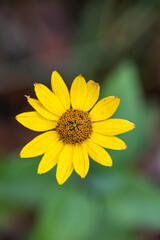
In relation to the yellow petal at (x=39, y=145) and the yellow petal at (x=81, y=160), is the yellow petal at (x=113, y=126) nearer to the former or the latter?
the yellow petal at (x=81, y=160)

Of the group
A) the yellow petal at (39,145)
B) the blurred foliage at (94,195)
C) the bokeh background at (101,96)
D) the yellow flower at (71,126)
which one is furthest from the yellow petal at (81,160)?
the blurred foliage at (94,195)

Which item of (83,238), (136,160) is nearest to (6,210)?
(83,238)

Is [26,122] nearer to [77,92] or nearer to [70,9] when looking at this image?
[77,92]

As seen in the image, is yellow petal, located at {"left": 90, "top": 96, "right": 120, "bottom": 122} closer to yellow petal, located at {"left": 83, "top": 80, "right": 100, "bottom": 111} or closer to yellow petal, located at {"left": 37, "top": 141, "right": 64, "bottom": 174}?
yellow petal, located at {"left": 83, "top": 80, "right": 100, "bottom": 111}

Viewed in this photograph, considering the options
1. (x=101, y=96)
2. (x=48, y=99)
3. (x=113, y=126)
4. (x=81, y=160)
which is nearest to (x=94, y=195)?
(x=101, y=96)

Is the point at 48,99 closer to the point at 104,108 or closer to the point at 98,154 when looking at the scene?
the point at 104,108

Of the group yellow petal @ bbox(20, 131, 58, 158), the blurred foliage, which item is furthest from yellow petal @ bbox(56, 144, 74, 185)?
the blurred foliage
